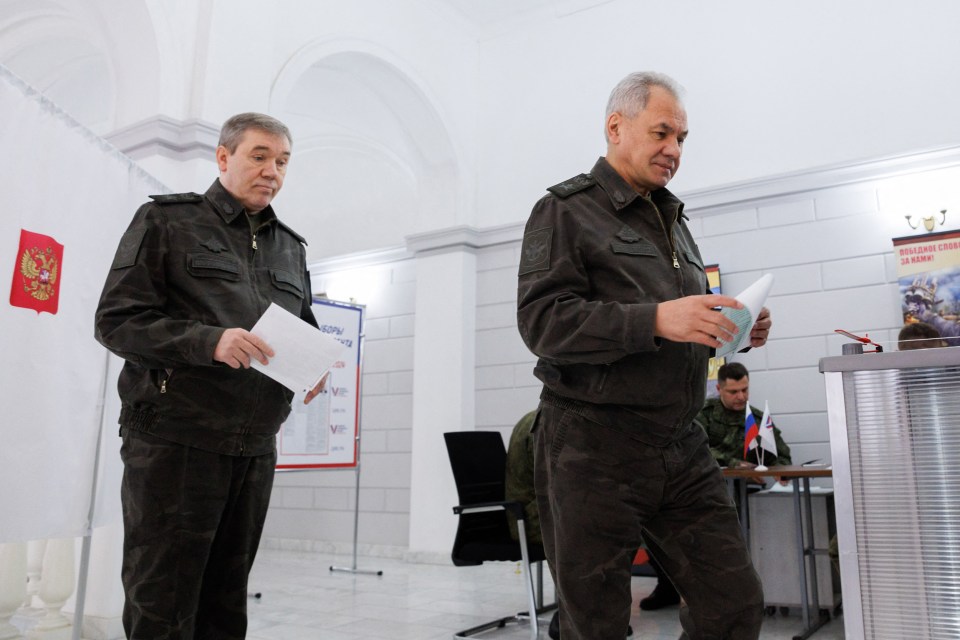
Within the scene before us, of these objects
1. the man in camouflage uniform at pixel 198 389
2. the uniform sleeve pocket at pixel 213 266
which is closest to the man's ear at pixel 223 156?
the man in camouflage uniform at pixel 198 389

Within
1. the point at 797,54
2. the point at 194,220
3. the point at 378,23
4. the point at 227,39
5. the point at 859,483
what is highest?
the point at 378,23

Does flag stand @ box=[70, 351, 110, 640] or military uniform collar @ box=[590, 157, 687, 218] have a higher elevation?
military uniform collar @ box=[590, 157, 687, 218]

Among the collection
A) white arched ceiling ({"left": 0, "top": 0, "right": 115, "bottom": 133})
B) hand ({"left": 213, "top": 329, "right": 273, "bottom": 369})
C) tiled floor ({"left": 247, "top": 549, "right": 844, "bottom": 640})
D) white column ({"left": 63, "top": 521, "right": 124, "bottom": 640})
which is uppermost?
white arched ceiling ({"left": 0, "top": 0, "right": 115, "bottom": 133})

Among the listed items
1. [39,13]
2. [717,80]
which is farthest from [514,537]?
[39,13]

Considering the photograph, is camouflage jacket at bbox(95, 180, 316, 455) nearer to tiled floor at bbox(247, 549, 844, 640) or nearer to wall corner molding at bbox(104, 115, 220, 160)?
tiled floor at bbox(247, 549, 844, 640)

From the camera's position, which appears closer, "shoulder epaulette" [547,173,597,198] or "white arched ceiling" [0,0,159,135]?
"shoulder epaulette" [547,173,597,198]

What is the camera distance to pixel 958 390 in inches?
57.4

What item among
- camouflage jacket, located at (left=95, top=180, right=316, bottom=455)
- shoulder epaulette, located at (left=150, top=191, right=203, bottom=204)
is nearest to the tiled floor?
camouflage jacket, located at (left=95, top=180, right=316, bottom=455)

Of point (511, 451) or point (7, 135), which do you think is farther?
point (511, 451)

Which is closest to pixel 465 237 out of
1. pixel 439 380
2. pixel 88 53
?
pixel 439 380

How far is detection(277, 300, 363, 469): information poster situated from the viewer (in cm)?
525

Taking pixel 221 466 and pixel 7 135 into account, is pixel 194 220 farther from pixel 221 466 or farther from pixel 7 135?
pixel 7 135

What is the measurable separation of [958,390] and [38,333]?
2.33 metres

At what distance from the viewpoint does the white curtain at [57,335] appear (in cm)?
207
